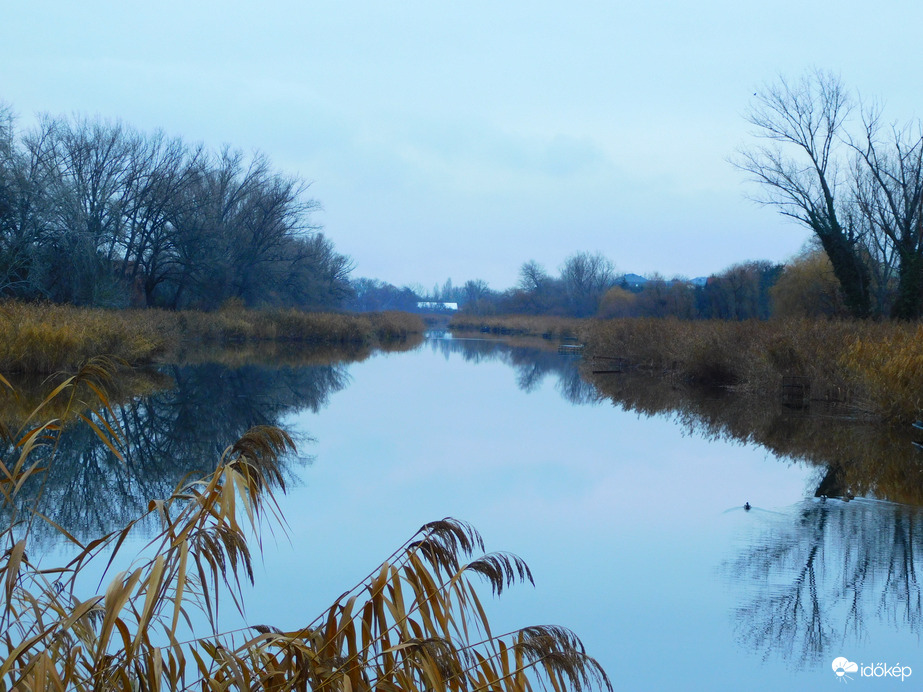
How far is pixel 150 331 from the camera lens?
69.0 feet

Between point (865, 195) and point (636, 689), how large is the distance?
80.0ft

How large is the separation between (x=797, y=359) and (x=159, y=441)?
1116 centimetres

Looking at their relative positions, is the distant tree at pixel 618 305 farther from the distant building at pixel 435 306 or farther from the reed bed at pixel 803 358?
the distant building at pixel 435 306

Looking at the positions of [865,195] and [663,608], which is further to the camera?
[865,195]

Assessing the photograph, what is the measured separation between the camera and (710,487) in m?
7.91

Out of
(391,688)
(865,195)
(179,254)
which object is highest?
(865,195)

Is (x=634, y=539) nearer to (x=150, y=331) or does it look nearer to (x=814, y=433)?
(x=814, y=433)

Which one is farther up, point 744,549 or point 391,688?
point 391,688

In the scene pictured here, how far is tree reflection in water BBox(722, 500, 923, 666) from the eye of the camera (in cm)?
423

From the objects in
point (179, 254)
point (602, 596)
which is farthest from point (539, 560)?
point (179, 254)

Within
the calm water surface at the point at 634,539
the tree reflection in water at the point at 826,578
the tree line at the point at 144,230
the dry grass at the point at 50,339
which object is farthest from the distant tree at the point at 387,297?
the tree reflection in water at the point at 826,578

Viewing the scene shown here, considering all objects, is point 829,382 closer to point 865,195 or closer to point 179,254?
point 865,195

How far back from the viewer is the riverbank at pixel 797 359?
11.0 metres

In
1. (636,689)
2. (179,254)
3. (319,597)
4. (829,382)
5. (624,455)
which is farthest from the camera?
(179,254)
